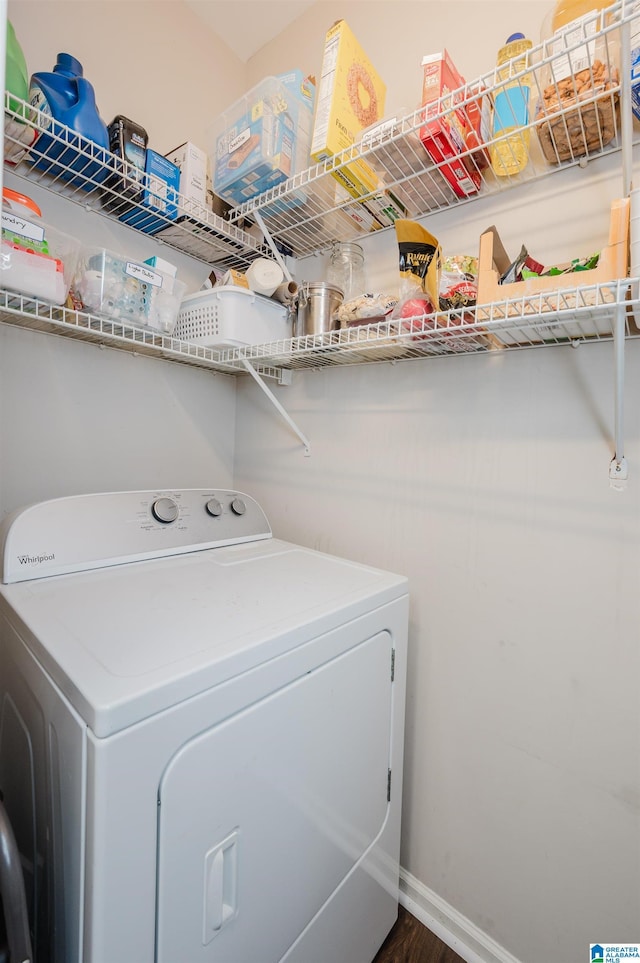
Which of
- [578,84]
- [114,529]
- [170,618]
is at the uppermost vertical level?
[578,84]

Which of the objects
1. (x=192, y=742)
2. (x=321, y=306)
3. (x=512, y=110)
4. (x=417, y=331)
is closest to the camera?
(x=192, y=742)

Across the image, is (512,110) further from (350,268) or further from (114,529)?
(114,529)

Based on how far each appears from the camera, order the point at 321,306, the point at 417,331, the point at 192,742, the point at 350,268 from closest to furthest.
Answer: the point at 192,742
the point at 417,331
the point at 321,306
the point at 350,268

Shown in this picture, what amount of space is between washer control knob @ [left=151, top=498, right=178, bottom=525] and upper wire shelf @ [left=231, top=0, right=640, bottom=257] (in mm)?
1018

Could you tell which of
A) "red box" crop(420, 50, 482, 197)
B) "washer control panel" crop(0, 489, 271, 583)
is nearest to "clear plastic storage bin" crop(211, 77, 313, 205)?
"red box" crop(420, 50, 482, 197)

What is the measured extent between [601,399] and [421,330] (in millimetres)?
486

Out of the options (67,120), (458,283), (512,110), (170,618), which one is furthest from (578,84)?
(170,618)

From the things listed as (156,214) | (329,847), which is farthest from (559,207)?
(329,847)

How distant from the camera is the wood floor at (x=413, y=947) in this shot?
4.18ft

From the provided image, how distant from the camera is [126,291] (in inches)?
50.7

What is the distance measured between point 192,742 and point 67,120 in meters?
1.56

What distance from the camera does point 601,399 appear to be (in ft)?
3.58
